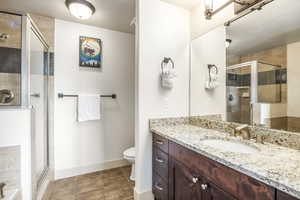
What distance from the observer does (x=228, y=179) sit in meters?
0.84

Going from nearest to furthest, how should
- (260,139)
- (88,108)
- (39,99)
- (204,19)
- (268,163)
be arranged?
1. (268,163)
2. (260,139)
3. (204,19)
4. (39,99)
5. (88,108)

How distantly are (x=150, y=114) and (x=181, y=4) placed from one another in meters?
1.35

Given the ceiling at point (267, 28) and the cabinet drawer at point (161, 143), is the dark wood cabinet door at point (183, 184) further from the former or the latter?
the ceiling at point (267, 28)

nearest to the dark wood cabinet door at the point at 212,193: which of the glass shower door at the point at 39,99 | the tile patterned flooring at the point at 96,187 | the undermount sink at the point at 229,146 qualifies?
the undermount sink at the point at 229,146

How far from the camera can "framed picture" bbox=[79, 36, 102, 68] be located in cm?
230

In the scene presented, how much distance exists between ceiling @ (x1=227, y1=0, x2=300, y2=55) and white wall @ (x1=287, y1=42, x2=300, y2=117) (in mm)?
74

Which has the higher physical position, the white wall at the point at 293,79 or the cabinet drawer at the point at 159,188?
the white wall at the point at 293,79

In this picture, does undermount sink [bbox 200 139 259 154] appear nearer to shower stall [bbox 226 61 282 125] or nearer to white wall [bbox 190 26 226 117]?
shower stall [bbox 226 61 282 125]

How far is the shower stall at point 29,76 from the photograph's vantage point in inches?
57.7

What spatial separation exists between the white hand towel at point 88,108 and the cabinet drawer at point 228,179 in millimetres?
1563

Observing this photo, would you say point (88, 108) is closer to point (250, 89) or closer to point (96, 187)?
point (96, 187)

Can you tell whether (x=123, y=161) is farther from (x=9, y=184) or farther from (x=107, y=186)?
(x=9, y=184)

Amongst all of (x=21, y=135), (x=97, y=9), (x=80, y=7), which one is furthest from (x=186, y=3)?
(x=21, y=135)

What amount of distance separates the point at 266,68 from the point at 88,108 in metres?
2.15
